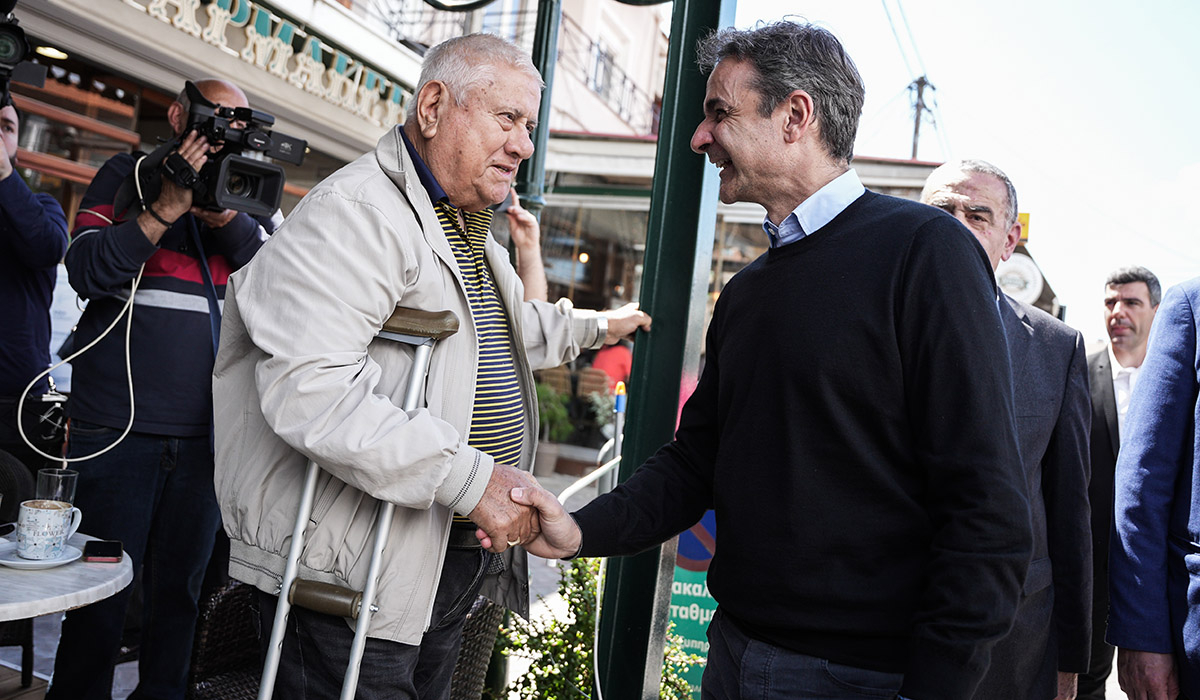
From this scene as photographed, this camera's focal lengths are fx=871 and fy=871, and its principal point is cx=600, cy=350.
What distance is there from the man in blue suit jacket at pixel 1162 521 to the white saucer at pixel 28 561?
2.66 m

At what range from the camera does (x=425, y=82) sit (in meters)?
2.11

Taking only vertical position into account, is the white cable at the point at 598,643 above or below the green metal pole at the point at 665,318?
below

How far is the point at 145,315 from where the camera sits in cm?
295

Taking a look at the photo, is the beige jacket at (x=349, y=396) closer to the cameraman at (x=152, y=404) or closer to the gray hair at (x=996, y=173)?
the cameraman at (x=152, y=404)

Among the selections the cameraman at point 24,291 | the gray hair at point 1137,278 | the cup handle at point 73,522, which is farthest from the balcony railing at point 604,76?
the cup handle at point 73,522

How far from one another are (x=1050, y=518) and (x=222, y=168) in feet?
8.98

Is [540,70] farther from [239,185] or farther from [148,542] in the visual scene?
[148,542]

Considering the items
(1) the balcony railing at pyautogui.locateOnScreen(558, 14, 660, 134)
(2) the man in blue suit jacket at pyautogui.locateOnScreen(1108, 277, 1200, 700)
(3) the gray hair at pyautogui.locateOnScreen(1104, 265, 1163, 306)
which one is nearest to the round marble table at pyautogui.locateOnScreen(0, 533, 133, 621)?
(2) the man in blue suit jacket at pyautogui.locateOnScreen(1108, 277, 1200, 700)

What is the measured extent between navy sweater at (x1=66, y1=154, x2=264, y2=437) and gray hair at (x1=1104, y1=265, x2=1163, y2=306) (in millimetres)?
4416

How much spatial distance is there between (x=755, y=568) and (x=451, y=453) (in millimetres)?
650

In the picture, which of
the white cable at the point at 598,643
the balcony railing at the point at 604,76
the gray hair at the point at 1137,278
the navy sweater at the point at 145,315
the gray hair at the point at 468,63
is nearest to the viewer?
the gray hair at the point at 468,63

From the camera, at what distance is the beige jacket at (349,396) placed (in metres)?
1.73

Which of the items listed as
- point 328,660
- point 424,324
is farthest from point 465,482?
point 328,660

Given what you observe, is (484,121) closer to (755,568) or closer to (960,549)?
(755,568)
